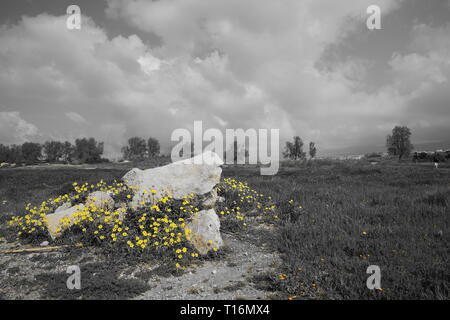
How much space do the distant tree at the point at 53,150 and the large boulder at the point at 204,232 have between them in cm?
16109

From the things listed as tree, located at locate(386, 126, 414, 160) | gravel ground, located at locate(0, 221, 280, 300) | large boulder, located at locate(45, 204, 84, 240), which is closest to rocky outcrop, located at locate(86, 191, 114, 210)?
large boulder, located at locate(45, 204, 84, 240)

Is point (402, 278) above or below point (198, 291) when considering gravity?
above

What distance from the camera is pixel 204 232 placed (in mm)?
7156

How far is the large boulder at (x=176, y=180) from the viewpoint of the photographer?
9087 millimetres

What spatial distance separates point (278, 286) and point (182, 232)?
334 centimetres

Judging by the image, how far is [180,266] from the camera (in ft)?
20.5

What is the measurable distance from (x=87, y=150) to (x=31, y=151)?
1341 inches

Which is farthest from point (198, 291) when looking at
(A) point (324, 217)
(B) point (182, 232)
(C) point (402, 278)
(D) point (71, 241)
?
(A) point (324, 217)

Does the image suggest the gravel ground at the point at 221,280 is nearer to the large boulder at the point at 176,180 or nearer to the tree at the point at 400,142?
the large boulder at the point at 176,180

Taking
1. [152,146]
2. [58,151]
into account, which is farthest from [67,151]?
[152,146]

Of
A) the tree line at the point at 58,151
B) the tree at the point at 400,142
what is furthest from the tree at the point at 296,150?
the tree line at the point at 58,151

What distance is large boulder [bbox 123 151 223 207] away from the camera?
9087mm

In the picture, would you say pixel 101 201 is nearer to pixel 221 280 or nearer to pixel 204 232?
pixel 204 232

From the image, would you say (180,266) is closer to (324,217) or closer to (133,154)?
(324,217)
